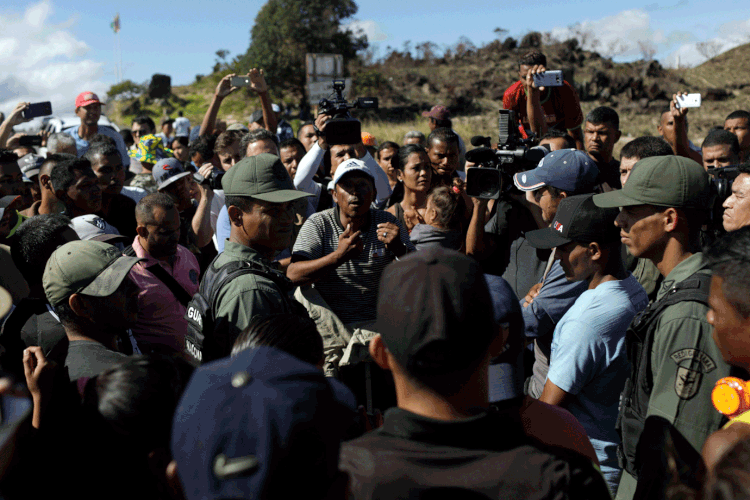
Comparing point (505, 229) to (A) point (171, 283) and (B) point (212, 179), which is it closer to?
(B) point (212, 179)

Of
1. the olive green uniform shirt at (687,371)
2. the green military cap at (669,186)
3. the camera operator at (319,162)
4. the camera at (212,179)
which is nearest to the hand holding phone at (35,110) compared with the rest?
the camera at (212,179)

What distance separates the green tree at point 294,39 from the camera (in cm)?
2838

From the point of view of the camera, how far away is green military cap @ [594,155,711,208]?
2492 mm

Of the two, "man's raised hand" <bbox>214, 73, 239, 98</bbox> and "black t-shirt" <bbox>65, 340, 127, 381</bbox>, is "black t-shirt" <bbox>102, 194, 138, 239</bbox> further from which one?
"black t-shirt" <bbox>65, 340, 127, 381</bbox>

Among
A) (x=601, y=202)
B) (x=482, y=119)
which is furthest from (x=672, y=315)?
(x=482, y=119)

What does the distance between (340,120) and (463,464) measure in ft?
12.9

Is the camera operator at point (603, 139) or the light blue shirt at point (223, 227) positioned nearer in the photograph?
the light blue shirt at point (223, 227)

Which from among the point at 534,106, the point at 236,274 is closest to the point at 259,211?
the point at 236,274

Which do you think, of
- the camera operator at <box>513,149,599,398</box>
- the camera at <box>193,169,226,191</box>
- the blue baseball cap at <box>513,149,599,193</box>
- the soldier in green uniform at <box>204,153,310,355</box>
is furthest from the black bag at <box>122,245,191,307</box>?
the blue baseball cap at <box>513,149,599,193</box>

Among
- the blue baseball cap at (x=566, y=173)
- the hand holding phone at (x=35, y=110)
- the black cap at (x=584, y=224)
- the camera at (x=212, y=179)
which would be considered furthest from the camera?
the hand holding phone at (x=35, y=110)

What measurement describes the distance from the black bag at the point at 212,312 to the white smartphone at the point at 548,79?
338cm

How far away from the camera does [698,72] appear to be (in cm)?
2633

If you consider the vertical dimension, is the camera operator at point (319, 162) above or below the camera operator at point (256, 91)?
below

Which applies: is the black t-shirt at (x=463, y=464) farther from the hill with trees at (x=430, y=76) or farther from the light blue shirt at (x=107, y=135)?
the hill with trees at (x=430, y=76)
